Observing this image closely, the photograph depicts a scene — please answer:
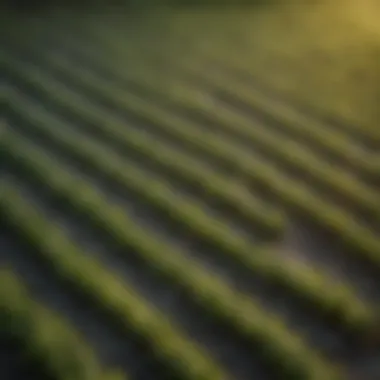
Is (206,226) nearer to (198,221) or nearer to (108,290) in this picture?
(198,221)

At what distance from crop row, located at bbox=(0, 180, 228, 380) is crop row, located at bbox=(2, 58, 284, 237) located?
17 cm

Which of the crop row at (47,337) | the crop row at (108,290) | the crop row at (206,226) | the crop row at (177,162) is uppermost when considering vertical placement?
the crop row at (177,162)

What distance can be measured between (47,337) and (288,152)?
1.84 feet

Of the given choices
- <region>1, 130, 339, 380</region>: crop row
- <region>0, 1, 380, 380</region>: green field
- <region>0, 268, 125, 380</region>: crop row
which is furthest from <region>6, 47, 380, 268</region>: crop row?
<region>0, 268, 125, 380</region>: crop row

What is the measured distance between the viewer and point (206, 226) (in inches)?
32.8

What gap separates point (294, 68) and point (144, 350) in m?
0.88

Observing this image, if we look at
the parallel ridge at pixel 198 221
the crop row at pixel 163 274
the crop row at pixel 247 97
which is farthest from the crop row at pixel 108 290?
the crop row at pixel 247 97

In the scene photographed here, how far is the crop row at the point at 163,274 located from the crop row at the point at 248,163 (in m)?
0.21

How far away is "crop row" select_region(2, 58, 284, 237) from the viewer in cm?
87

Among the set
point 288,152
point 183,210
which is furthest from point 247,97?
point 183,210

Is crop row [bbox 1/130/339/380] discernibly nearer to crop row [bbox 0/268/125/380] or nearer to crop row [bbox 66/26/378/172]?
crop row [bbox 0/268/125/380]

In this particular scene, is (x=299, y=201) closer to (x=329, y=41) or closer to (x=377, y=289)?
(x=377, y=289)

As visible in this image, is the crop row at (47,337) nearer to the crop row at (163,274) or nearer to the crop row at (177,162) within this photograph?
the crop row at (163,274)

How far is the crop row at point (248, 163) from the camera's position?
847 millimetres
